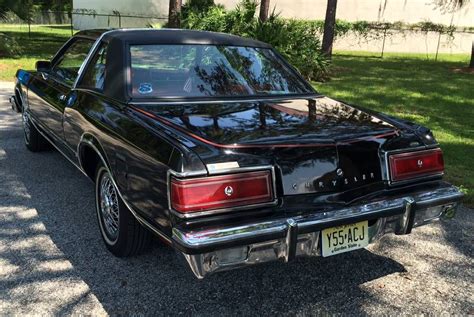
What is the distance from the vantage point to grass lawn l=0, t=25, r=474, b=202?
255 inches

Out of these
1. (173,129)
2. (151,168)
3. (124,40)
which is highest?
(124,40)

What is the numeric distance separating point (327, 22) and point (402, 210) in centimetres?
1186

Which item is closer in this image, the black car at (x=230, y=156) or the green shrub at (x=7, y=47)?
the black car at (x=230, y=156)

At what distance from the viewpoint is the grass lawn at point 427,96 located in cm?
629

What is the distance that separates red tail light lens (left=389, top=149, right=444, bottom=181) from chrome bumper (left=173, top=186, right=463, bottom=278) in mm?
163

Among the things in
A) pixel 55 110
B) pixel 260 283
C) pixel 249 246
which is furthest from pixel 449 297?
pixel 55 110

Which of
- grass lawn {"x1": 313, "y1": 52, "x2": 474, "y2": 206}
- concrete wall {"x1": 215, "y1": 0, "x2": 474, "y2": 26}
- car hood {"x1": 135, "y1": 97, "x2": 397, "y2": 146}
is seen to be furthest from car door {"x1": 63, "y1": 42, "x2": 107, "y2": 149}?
concrete wall {"x1": 215, "y1": 0, "x2": 474, "y2": 26}

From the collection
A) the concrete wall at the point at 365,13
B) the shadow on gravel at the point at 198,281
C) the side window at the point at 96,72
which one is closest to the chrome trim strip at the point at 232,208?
the shadow on gravel at the point at 198,281

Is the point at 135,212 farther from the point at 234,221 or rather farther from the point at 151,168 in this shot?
the point at 234,221

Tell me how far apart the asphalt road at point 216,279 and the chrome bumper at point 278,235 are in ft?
1.55

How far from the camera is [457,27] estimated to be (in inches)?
1061

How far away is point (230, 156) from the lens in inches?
98.5

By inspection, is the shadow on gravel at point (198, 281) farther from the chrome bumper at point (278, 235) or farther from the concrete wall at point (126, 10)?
the concrete wall at point (126, 10)

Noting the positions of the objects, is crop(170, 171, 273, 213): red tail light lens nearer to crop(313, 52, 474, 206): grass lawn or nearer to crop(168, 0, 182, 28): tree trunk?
crop(313, 52, 474, 206): grass lawn
